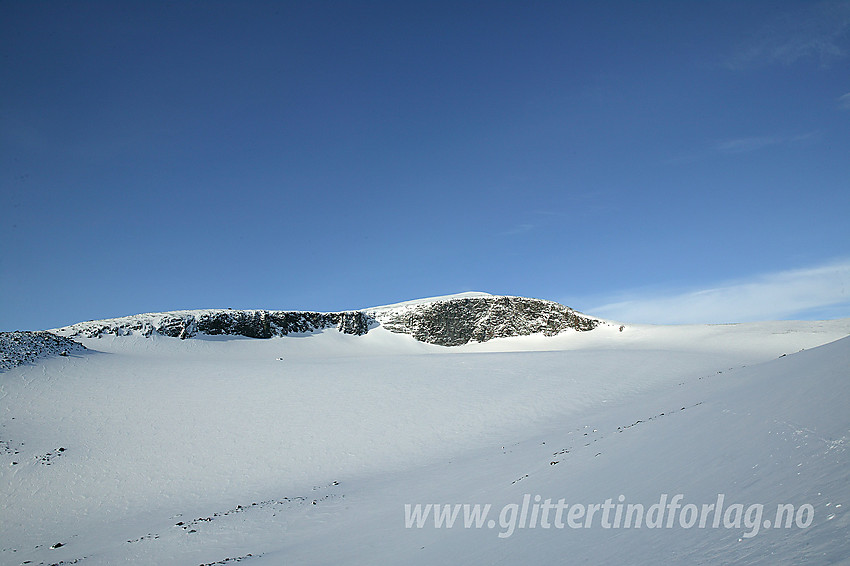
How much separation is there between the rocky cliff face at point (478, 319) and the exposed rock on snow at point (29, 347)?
796 inches

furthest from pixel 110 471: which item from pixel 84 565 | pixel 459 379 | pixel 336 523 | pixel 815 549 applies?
pixel 815 549

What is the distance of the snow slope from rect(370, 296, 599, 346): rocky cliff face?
936 cm

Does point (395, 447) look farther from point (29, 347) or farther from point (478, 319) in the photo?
point (478, 319)

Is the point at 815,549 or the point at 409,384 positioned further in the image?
the point at 409,384

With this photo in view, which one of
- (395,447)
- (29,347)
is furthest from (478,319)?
(29,347)

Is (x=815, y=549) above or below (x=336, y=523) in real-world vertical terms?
above

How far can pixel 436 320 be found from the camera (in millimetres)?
37531

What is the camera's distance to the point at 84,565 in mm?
8711

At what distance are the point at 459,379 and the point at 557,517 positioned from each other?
52.5 ft

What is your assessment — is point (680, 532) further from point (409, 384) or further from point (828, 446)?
point (409, 384)

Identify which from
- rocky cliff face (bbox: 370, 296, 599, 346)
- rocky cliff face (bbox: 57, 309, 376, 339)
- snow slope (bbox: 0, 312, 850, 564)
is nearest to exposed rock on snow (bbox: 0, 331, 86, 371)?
snow slope (bbox: 0, 312, 850, 564)

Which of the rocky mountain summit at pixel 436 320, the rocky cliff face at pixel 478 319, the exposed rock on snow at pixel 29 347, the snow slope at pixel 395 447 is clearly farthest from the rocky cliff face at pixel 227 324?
the exposed rock on snow at pixel 29 347

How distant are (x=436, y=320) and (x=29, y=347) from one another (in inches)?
978

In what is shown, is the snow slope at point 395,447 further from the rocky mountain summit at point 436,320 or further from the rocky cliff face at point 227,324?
the rocky mountain summit at point 436,320
